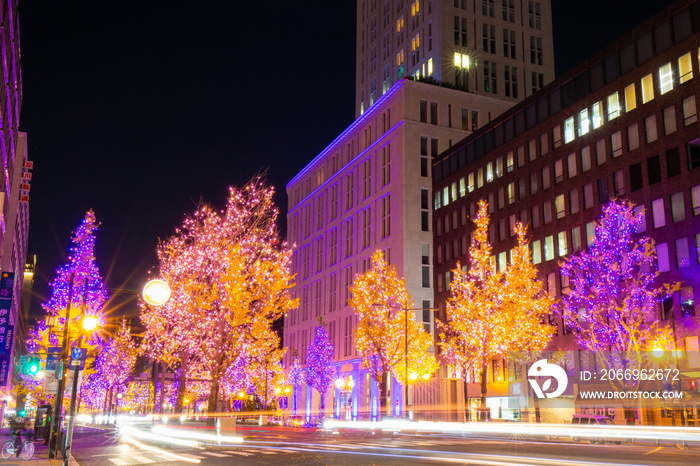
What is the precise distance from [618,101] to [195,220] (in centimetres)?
3265

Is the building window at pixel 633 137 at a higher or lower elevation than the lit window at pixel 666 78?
lower

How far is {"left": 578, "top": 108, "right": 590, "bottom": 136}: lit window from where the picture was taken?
5266cm

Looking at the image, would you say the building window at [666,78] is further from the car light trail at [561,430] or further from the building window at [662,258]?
the car light trail at [561,430]

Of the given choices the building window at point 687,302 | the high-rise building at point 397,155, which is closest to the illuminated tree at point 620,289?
the building window at point 687,302

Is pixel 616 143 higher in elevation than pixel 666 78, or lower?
lower

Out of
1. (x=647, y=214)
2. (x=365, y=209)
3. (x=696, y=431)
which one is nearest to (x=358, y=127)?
(x=365, y=209)

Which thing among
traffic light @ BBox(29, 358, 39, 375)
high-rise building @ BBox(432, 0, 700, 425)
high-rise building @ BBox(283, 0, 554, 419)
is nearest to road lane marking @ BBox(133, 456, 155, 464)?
traffic light @ BBox(29, 358, 39, 375)

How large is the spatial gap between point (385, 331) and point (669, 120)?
2551 cm

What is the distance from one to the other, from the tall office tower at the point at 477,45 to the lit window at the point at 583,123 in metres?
30.6

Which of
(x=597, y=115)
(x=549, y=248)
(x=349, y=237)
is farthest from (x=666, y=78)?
(x=349, y=237)

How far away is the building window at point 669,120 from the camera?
44.3 metres

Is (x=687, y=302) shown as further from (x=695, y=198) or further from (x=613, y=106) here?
(x=613, y=106)

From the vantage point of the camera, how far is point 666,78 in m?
45.3

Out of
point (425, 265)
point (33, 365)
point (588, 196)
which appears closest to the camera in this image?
point (33, 365)
